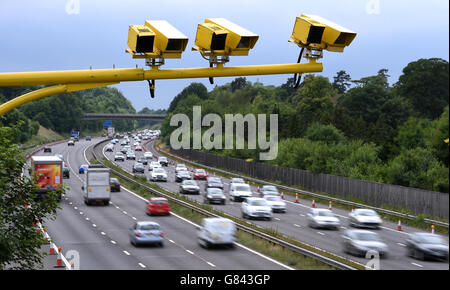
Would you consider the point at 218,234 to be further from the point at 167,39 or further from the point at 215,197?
the point at 167,39

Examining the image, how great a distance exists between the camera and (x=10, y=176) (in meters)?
15.1

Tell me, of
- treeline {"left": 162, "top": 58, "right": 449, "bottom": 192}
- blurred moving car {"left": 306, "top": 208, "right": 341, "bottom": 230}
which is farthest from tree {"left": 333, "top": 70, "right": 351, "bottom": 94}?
blurred moving car {"left": 306, "top": 208, "right": 341, "bottom": 230}

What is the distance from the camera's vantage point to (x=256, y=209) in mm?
45906

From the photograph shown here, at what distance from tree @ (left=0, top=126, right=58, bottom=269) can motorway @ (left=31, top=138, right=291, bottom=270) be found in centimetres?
138

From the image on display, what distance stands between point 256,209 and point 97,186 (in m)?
18.0

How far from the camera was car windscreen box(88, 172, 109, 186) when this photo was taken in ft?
184

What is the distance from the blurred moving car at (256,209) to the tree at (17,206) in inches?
1217

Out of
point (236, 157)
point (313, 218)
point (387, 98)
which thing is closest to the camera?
point (313, 218)

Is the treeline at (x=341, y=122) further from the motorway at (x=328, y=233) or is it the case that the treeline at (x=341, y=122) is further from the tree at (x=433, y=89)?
the tree at (x=433, y=89)

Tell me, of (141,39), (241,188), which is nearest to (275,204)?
(241,188)

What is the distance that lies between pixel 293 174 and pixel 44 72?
66.9 metres

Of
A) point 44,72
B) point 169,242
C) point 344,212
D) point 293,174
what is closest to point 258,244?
point 169,242
